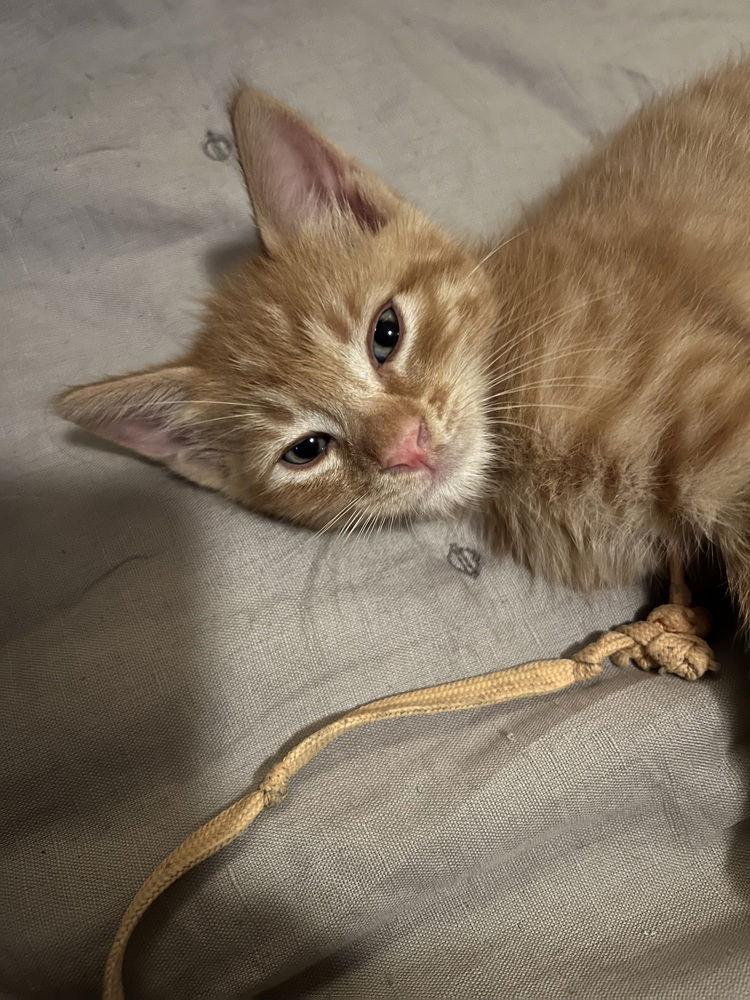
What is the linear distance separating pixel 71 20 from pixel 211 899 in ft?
5.59

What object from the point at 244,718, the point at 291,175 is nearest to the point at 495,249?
the point at 291,175

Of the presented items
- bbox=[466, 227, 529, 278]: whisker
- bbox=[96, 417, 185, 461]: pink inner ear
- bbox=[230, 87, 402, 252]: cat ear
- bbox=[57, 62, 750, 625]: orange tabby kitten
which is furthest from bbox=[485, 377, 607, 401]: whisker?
bbox=[96, 417, 185, 461]: pink inner ear

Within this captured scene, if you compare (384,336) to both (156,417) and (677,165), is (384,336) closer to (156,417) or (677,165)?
(156,417)

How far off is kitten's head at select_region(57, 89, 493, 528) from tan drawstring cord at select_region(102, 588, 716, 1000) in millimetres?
285

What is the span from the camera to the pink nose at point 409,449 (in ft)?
3.34

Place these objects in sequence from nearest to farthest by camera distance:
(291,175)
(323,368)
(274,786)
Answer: (274,786) < (323,368) < (291,175)

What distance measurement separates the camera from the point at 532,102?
62.4 inches

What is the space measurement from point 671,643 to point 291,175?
3.09ft

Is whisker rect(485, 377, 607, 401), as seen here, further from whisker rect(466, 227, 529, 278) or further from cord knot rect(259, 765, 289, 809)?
cord knot rect(259, 765, 289, 809)

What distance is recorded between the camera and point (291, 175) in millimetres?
1192

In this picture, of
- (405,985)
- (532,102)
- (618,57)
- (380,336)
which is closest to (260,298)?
(380,336)

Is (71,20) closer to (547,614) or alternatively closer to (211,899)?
(547,614)

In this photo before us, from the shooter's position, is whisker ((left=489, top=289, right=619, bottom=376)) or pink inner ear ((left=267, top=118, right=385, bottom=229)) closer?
whisker ((left=489, top=289, right=619, bottom=376))

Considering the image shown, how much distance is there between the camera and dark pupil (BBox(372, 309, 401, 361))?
1107 millimetres
